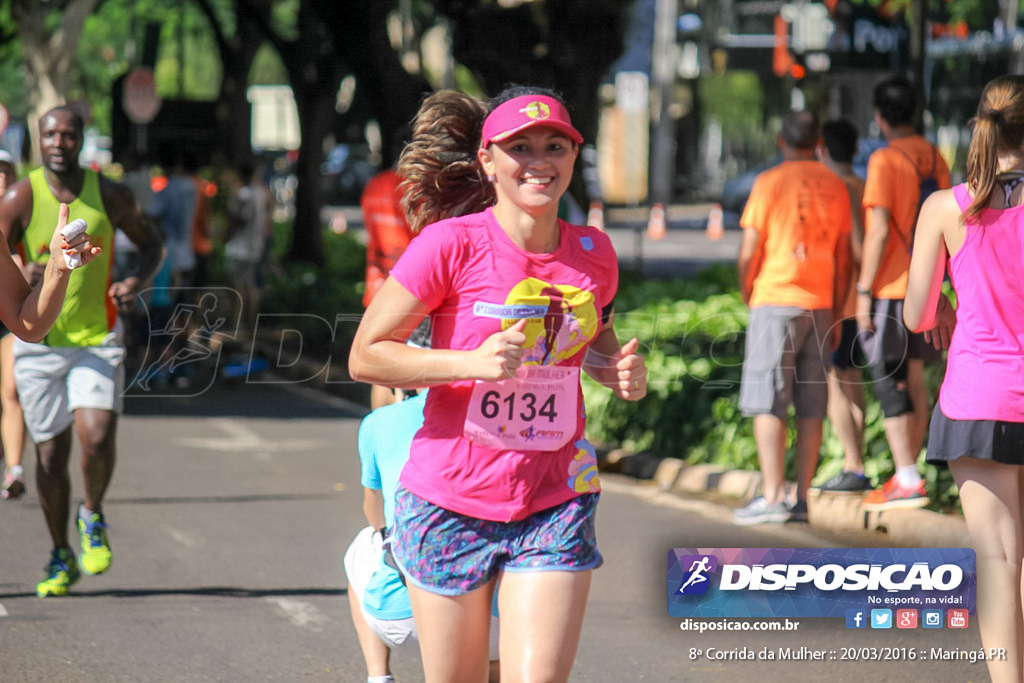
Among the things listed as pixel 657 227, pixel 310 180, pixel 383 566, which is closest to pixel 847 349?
pixel 383 566

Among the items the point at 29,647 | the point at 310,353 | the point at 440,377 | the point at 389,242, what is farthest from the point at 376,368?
the point at 310,353

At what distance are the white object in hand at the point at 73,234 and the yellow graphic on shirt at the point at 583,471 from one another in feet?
5.26

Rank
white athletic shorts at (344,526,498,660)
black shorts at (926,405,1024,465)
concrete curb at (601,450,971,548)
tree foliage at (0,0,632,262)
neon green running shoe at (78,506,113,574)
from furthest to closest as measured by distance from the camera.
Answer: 1. tree foliage at (0,0,632,262)
2. concrete curb at (601,450,971,548)
3. neon green running shoe at (78,506,113,574)
4. black shorts at (926,405,1024,465)
5. white athletic shorts at (344,526,498,660)

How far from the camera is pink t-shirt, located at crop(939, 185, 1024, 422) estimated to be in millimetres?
4570

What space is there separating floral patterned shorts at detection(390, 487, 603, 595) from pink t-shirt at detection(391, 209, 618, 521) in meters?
0.03

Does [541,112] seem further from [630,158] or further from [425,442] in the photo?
[630,158]

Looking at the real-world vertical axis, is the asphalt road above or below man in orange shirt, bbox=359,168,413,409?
below

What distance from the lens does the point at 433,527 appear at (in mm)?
3846

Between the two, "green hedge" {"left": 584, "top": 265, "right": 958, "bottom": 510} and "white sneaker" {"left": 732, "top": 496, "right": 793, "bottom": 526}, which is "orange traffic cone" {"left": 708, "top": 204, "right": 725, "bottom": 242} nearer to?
"green hedge" {"left": 584, "top": 265, "right": 958, "bottom": 510}

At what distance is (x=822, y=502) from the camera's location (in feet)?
28.3

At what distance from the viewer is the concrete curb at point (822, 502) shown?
789 centimetres

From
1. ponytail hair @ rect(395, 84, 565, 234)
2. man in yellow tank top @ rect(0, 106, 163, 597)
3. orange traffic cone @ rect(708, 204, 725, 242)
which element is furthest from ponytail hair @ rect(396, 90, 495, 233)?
orange traffic cone @ rect(708, 204, 725, 242)

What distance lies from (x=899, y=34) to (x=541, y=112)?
10487 millimetres

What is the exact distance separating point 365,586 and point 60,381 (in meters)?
3.01
